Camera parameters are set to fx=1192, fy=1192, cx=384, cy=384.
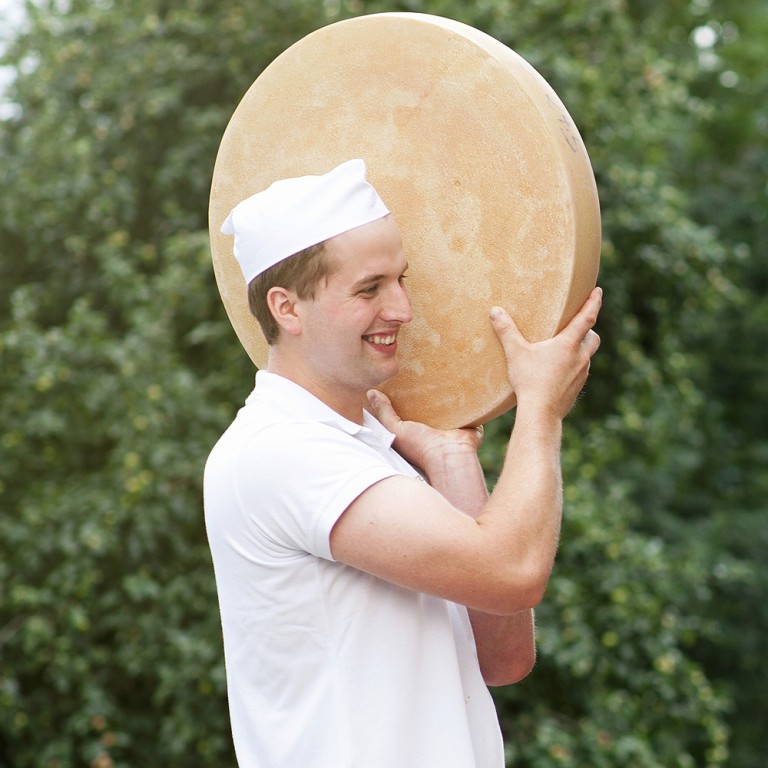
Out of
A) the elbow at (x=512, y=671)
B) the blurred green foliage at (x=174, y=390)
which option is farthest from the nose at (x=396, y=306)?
the blurred green foliage at (x=174, y=390)

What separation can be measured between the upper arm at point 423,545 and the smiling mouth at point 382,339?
Answer: 245 mm

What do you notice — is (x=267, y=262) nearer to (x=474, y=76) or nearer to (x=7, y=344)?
(x=474, y=76)

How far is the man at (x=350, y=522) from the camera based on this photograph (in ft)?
5.13

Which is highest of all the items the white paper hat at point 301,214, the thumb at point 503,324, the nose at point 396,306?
the white paper hat at point 301,214

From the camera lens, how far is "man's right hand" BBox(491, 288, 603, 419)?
5.63ft

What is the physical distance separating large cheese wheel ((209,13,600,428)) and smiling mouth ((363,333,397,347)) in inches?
4.9

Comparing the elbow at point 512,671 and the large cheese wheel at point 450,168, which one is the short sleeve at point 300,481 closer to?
the large cheese wheel at point 450,168

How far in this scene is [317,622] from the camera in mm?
1650

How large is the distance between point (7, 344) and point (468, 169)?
343 centimetres

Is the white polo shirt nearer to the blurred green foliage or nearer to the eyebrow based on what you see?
the eyebrow

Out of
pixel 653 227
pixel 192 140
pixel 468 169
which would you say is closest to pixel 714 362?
pixel 653 227

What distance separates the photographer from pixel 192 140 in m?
5.42

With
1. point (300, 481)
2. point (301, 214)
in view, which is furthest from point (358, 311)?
point (300, 481)

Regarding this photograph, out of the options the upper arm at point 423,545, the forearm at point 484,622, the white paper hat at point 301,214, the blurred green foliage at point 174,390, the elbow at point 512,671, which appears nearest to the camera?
the upper arm at point 423,545
